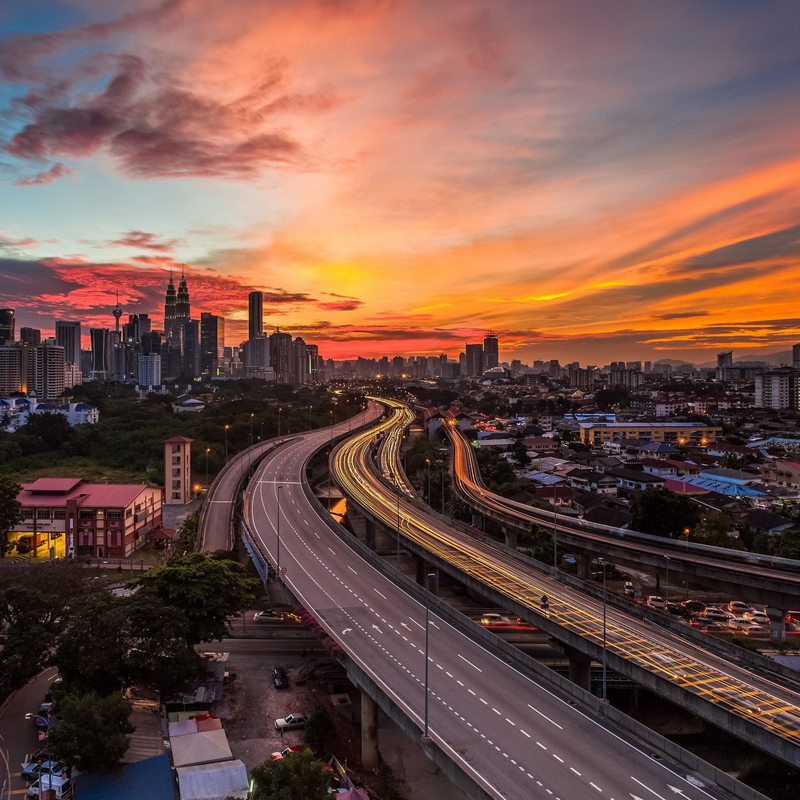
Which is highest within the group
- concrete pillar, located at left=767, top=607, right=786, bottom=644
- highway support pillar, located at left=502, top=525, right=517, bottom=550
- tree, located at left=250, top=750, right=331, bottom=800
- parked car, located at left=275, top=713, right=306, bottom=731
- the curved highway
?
the curved highway

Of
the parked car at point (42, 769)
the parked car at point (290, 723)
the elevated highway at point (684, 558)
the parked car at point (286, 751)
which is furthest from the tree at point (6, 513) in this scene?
the elevated highway at point (684, 558)

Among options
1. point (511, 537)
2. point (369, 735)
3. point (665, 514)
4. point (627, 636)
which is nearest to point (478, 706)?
point (369, 735)

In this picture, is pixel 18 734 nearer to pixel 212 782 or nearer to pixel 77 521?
pixel 212 782

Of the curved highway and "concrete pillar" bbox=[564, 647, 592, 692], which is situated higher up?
the curved highway

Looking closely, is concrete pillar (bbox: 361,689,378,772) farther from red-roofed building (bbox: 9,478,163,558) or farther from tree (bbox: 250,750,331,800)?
red-roofed building (bbox: 9,478,163,558)

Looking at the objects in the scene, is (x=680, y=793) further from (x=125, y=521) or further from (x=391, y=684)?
(x=125, y=521)

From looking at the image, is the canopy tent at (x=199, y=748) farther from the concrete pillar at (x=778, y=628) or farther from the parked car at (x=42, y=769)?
the concrete pillar at (x=778, y=628)

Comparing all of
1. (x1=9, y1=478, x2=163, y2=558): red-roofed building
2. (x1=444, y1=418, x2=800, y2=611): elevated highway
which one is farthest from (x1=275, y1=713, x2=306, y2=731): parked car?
(x1=9, y1=478, x2=163, y2=558): red-roofed building
